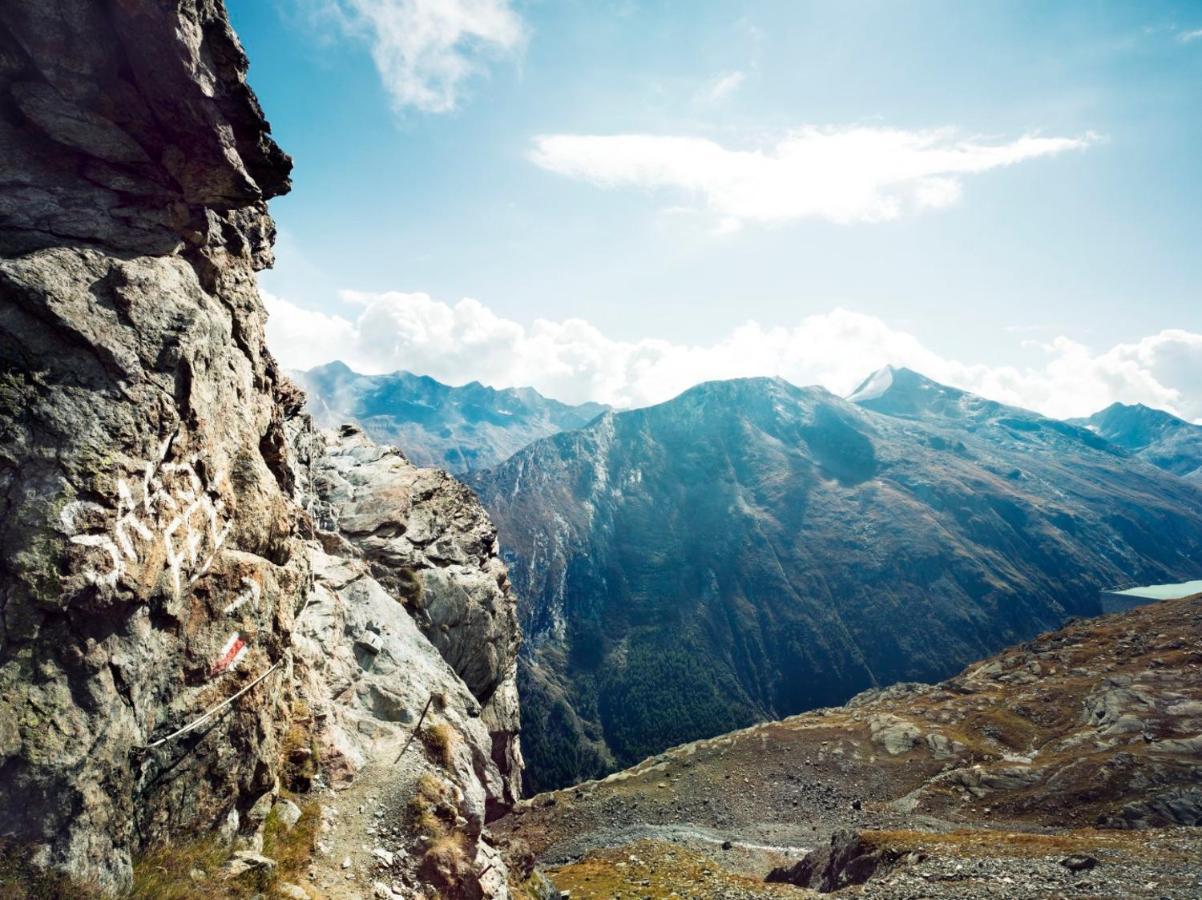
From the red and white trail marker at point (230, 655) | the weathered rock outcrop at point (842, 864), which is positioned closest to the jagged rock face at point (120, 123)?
the red and white trail marker at point (230, 655)

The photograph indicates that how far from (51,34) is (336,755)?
2995cm

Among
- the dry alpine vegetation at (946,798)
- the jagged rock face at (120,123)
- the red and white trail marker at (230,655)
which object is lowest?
the dry alpine vegetation at (946,798)

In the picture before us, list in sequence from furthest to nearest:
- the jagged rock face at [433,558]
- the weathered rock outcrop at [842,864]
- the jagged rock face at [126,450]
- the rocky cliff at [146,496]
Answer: the jagged rock face at [433,558], the weathered rock outcrop at [842,864], the rocky cliff at [146,496], the jagged rock face at [126,450]

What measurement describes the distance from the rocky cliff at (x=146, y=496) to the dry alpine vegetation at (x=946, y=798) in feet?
107

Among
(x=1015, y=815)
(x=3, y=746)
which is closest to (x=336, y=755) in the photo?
(x=3, y=746)

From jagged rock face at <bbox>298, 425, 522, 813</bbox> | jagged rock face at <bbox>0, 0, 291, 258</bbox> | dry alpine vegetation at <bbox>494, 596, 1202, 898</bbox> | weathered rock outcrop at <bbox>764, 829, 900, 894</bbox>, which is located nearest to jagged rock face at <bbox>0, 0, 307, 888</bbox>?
jagged rock face at <bbox>0, 0, 291, 258</bbox>

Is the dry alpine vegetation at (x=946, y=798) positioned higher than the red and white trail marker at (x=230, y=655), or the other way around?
the red and white trail marker at (x=230, y=655)

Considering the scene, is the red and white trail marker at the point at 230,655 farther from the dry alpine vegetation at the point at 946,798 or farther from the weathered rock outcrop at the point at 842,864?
the weathered rock outcrop at the point at 842,864

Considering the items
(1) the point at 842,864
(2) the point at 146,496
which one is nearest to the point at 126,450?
(2) the point at 146,496

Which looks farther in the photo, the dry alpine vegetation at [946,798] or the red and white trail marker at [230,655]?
the dry alpine vegetation at [946,798]

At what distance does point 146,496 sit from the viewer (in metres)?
19.1

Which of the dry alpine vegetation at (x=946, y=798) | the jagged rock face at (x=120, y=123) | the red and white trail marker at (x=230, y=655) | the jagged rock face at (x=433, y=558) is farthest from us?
the jagged rock face at (x=433, y=558)

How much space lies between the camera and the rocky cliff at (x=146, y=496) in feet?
51.6

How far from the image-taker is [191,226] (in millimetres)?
25109
